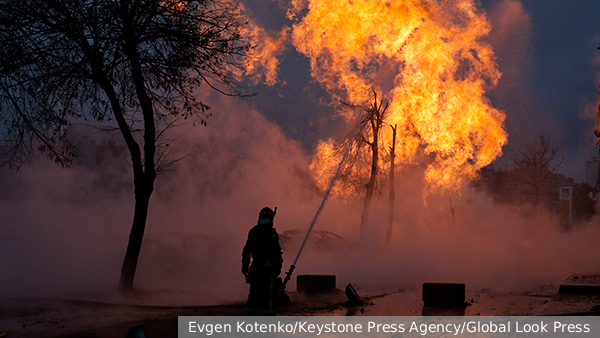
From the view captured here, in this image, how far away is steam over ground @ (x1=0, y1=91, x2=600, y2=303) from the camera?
39.9 feet

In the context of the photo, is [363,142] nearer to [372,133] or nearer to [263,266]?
[372,133]

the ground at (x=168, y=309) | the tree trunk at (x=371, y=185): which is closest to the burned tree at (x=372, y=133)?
the tree trunk at (x=371, y=185)

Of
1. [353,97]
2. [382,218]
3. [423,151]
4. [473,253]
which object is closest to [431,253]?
[473,253]

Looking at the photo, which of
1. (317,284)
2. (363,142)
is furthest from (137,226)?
(363,142)

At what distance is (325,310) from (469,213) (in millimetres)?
38537

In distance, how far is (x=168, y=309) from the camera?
8477mm

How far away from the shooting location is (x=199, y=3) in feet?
33.8

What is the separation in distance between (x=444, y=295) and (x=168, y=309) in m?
5.03

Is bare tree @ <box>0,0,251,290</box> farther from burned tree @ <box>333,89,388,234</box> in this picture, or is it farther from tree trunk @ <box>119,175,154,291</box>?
burned tree @ <box>333,89,388,234</box>

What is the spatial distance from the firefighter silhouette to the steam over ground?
337 centimetres

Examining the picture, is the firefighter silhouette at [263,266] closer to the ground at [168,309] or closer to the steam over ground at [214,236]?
the ground at [168,309]

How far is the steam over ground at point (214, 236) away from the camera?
1215 centimetres

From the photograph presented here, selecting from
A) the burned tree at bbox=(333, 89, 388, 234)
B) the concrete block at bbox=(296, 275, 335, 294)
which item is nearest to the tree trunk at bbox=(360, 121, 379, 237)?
the burned tree at bbox=(333, 89, 388, 234)

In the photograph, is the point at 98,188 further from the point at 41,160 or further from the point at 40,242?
the point at 40,242
